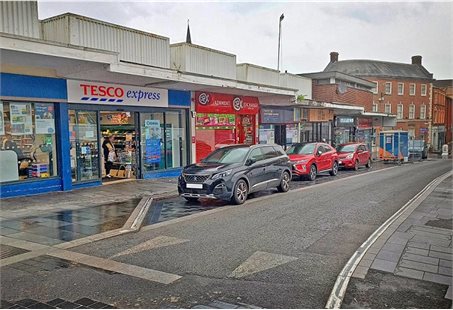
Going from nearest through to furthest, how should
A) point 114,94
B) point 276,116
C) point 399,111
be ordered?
1. point 114,94
2. point 276,116
3. point 399,111

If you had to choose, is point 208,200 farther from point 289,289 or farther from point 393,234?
point 289,289

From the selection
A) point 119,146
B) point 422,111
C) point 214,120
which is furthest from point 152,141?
point 422,111

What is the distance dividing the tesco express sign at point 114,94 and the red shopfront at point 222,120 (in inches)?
100

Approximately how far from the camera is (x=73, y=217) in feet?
29.8

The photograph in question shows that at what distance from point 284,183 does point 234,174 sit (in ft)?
10.1

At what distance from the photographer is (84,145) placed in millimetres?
13414

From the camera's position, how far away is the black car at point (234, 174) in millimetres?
10719

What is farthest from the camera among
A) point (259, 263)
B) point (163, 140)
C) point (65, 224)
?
point (163, 140)

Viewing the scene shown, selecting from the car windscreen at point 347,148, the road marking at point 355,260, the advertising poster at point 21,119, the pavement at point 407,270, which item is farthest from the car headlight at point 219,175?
the car windscreen at point 347,148

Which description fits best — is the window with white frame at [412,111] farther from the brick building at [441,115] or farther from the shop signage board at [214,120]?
the shop signage board at [214,120]

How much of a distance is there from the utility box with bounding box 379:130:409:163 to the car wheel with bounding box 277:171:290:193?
20906mm

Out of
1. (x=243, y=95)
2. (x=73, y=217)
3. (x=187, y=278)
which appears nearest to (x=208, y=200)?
(x=73, y=217)

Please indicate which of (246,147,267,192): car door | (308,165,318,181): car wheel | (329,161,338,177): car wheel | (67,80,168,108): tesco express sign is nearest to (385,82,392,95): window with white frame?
(329,161,338,177): car wheel

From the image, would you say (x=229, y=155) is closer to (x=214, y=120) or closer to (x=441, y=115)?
(x=214, y=120)
